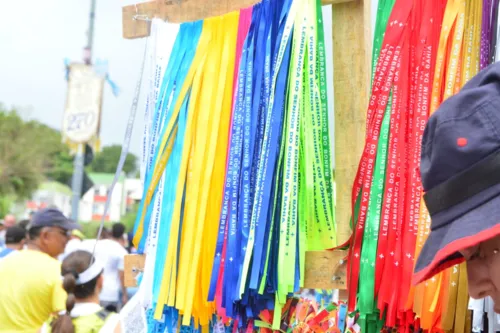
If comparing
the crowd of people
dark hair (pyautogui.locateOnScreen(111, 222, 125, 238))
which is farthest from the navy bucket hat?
dark hair (pyautogui.locateOnScreen(111, 222, 125, 238))

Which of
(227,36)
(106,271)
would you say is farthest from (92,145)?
(227,36)

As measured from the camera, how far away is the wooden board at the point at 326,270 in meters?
2.03

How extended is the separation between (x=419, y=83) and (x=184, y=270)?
3.18 ft

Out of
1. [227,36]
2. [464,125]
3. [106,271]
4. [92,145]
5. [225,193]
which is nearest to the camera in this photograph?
[464,125]

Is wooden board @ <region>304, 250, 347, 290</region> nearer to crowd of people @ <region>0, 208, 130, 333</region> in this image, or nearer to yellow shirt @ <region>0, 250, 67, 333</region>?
crowd of people @ <region>0, 208, 130, 333</region>

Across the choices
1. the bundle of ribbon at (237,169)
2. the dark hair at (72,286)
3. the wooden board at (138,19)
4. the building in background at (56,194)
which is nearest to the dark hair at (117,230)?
the dark hair at (72,286)

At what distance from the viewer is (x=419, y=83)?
1.93 m

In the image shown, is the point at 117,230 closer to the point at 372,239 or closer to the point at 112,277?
the point at 112,277

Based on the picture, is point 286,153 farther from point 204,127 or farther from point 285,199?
point 204,127

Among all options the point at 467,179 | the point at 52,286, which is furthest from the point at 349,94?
the point at 52,286

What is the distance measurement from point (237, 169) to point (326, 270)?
45 cm

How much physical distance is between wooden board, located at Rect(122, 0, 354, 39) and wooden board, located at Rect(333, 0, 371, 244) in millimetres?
396

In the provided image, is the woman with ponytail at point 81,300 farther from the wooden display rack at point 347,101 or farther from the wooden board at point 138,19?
the wooden display rack at point 347,101

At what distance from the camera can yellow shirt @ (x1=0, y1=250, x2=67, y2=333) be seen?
416cm
